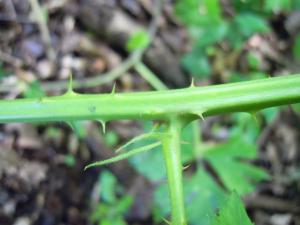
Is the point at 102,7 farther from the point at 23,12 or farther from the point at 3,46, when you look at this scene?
the point at 3,46

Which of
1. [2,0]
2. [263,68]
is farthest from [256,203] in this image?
[2,0]

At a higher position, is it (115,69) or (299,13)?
(299,13)

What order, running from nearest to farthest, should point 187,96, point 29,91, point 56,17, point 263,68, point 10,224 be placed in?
point 187,96 → point 29,91 → point 10,224 → point 56,17 → point 263,68

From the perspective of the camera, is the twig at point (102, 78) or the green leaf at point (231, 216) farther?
the twig at point (102, 78)

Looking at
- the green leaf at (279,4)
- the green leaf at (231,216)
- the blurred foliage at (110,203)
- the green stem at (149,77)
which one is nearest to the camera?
the green leaf at (231,216)

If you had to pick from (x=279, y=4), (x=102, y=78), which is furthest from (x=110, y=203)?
(x=279, y=4)

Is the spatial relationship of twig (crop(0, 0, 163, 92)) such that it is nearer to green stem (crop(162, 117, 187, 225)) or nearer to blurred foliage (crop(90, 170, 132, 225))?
blurred foliage (crop(90, 170, 132, 225))

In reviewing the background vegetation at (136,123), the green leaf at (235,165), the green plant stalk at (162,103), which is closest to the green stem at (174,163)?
the green plant stalk at (162,103)

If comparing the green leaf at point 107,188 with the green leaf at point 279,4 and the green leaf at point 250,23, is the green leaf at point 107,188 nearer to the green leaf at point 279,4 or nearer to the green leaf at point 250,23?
the green leaf at point 250,23
